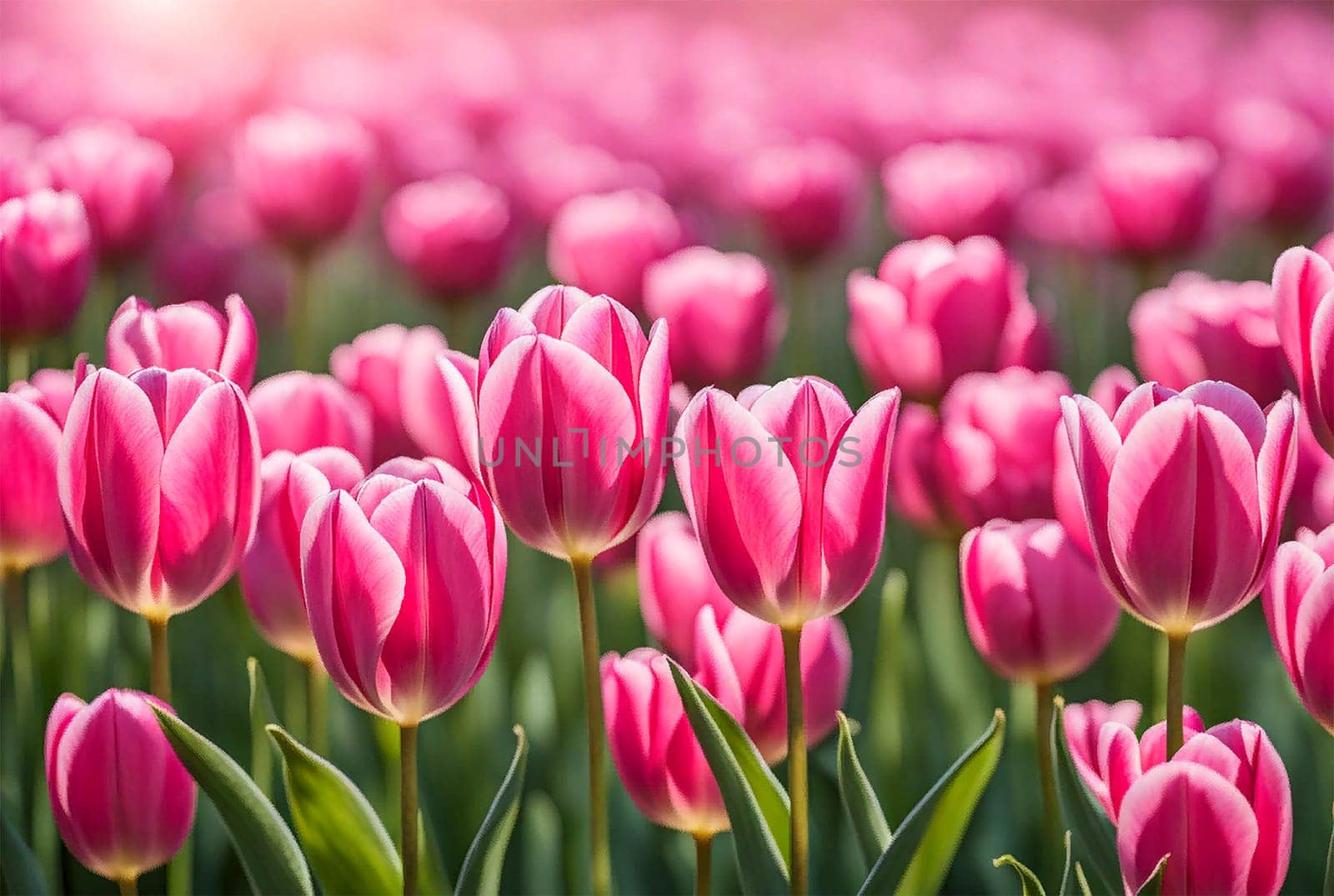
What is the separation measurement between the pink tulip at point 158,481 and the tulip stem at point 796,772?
29 centimetres

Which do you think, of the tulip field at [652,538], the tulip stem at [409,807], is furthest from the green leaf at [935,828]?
the tulip stem at [409,807]

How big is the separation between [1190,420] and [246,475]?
462 millimetres

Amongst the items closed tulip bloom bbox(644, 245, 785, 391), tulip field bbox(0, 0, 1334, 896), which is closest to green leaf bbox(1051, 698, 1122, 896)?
tulip field bbox(0, 0, 1334, 896)

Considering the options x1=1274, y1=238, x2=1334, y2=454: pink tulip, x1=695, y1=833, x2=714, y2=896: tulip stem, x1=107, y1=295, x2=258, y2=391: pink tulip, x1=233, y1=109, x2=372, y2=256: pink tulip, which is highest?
x1=233, y1=109, x2=372, y2=256: pink tulip

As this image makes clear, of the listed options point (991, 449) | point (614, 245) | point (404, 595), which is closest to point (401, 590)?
point (404, 595)

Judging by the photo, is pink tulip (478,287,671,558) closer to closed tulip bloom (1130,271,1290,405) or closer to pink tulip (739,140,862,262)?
closed tulip bloom (1130,271,1290,405)

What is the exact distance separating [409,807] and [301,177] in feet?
3.76

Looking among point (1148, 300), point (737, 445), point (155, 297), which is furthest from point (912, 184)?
point (737, 445)

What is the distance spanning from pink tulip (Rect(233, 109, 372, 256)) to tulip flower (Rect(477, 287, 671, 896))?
3.34 feet

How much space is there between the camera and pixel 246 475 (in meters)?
0.70

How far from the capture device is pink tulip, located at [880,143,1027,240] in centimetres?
164

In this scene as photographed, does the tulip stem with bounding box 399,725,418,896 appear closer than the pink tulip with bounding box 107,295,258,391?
Yes

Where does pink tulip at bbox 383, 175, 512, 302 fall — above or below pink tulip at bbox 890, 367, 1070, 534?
above

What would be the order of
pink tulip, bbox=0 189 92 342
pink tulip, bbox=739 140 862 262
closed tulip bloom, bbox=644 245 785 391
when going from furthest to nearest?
pink tulip, bbox=739 140 862 262, closed tulip bloom, bbox=644 245 785 391, pink tulip, bbox=0 189 92 342
